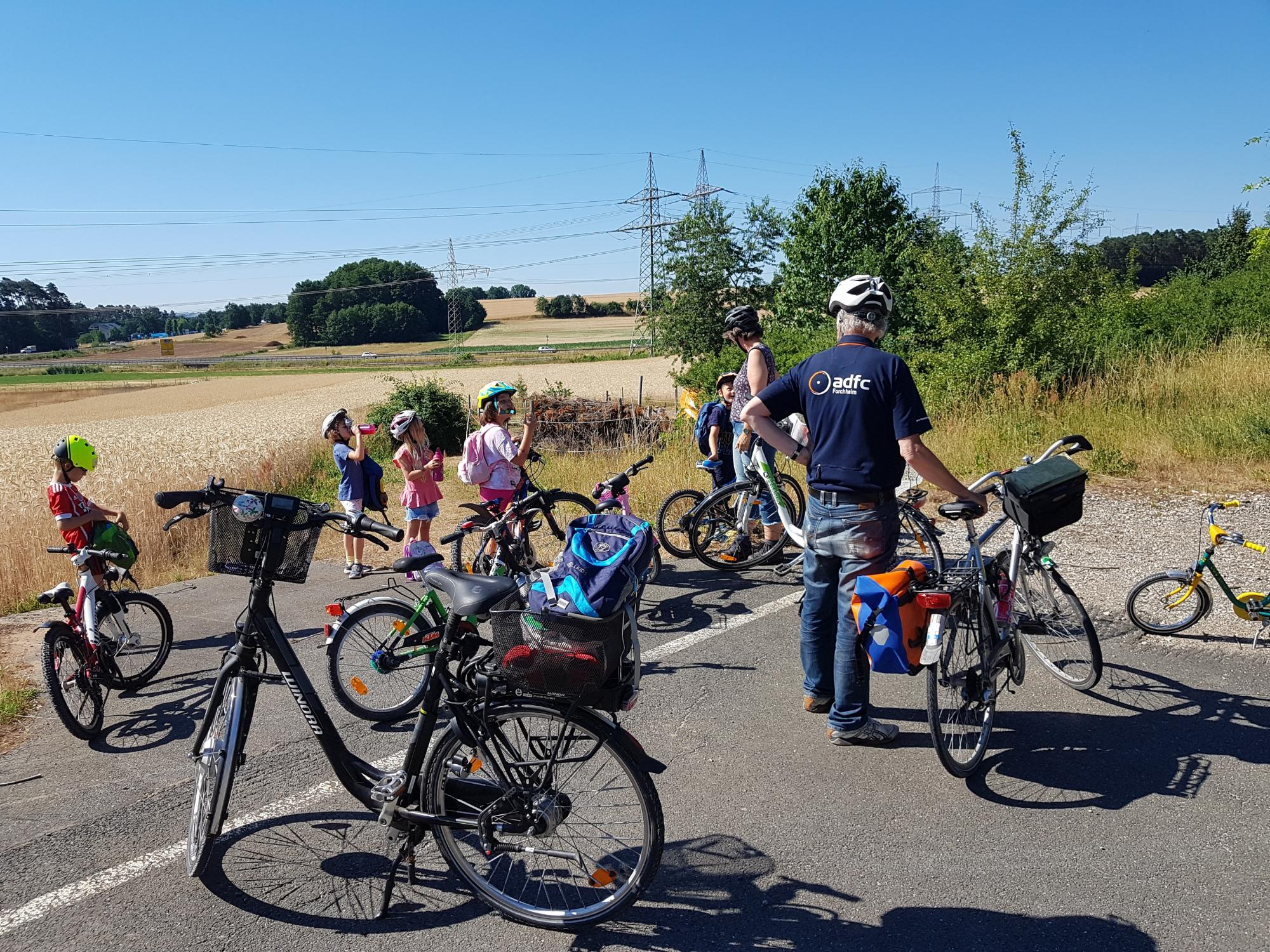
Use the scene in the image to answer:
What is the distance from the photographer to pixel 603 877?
2949mm

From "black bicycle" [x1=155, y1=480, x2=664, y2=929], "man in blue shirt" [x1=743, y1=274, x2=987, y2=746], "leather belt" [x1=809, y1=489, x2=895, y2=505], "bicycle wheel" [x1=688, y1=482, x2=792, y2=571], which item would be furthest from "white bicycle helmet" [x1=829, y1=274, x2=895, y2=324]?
"bicycle wheel" [x1=688, y1=482, x2=792, y2=571]

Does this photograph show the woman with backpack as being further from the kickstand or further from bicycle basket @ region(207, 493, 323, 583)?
the kickstand

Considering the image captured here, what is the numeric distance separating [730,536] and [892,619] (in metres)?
3.90

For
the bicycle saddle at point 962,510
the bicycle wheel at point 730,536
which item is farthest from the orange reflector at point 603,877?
the bicycle wheel at point 730,536

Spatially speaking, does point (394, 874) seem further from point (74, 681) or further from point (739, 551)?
point (739, 551)

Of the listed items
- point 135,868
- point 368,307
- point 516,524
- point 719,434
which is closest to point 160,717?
point 135,868

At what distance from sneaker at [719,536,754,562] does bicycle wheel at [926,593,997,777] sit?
134 inches

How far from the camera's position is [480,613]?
284 centimetres

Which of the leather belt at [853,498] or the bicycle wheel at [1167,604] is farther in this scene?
the bicycle wheel at [1167,604]

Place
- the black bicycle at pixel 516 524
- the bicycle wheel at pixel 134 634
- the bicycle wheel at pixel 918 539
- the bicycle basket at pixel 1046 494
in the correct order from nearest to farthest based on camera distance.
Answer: the bicycle basket at pixel 1046 494 < the bicycle wheel at pixel 134 634 < the black bicycle at pixel 516 524 < the bicycle wheel at pixel 918 539

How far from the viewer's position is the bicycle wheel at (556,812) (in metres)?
2.84

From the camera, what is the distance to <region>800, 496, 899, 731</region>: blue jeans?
394cm

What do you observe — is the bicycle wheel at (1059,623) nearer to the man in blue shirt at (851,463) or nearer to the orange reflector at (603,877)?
the man in blue shirt at (851,463)

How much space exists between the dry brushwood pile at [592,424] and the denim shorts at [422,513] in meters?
11.0
